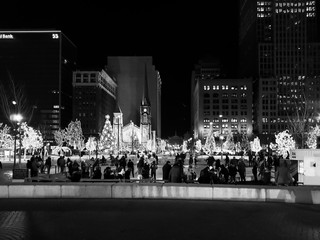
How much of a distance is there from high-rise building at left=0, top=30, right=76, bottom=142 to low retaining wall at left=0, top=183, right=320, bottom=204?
14798 centimetres

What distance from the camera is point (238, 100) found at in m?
181

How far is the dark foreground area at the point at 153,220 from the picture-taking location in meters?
11.5

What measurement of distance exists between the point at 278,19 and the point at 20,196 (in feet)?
569

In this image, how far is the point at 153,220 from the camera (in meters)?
13.5

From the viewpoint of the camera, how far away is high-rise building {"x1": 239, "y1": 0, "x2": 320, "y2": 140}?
559 ft

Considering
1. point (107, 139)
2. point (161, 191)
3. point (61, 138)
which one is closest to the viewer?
point (161, 191)

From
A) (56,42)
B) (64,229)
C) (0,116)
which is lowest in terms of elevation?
(64,229)

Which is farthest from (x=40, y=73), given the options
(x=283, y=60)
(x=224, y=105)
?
(x=283, y=60)

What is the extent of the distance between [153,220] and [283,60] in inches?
6779

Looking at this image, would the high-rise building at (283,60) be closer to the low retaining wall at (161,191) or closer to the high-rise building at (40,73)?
the high-rise building at (40,73)

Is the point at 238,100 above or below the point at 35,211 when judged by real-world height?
above

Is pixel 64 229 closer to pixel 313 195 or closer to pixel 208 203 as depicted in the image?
pixel 208 203

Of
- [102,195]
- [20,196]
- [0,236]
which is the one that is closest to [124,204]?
[102,195]

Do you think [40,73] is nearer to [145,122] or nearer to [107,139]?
[145,122]
